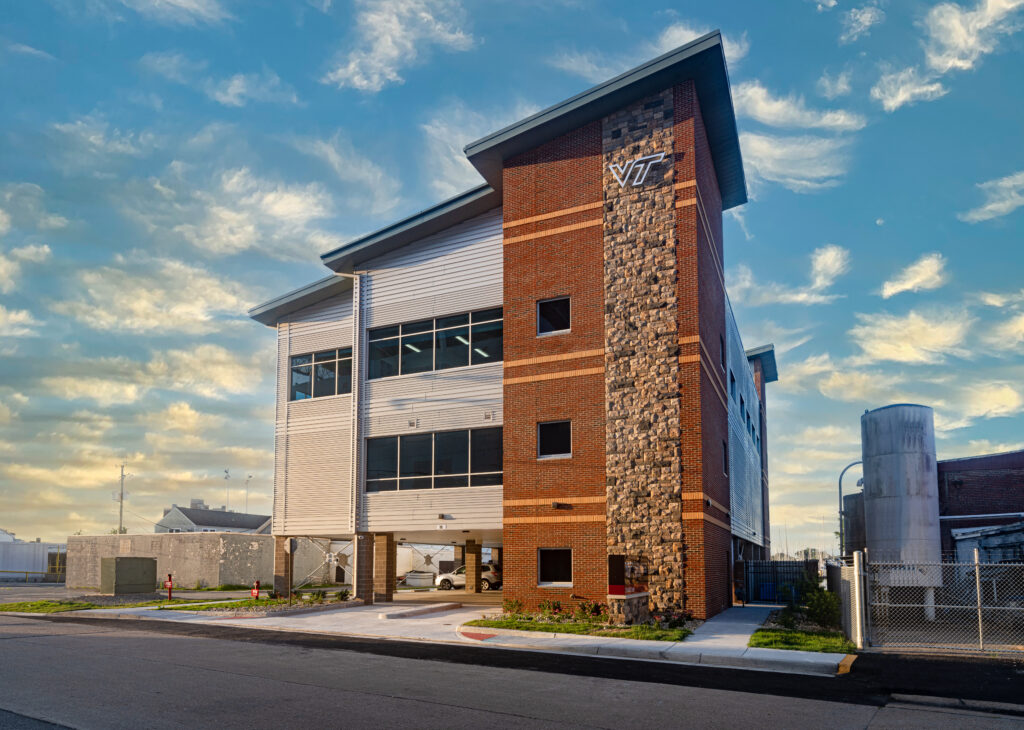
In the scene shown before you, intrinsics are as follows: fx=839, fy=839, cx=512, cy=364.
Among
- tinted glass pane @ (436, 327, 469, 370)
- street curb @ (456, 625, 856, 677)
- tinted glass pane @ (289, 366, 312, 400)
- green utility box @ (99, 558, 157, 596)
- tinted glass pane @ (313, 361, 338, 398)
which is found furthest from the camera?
green utility box @ (99, 558, 157, 596)

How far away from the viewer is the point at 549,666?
1627 cm

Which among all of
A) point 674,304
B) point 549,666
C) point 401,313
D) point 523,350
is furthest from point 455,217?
point 549,666

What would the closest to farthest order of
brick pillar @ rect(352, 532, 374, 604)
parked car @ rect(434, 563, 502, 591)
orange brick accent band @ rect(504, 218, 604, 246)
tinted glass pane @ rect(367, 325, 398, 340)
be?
orange brick accent band @ rect(504, 218, 604, 246)
brick pillar @ rect(352, 532, 374, 604)
tinted glass pane @ rect(367, 325, 398, 340)
parked car @ rect(434, 563, 502, 591)

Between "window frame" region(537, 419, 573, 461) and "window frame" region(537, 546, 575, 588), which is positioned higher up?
"window frame" region(537, 419, 573, 461)

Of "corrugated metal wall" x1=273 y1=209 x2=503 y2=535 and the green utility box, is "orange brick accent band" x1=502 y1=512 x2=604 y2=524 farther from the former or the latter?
the green utility box

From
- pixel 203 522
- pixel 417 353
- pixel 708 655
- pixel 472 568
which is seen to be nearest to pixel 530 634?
pixel 708 655

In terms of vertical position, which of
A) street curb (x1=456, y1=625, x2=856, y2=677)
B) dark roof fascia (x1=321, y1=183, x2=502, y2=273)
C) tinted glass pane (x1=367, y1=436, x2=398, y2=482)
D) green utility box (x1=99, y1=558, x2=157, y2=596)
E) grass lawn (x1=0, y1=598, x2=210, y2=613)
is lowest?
grass lawn (x1=0, y1=598, x2=210, y2=613)

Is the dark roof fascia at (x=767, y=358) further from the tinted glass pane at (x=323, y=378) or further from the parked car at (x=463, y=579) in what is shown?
the tinted glass pane at (x=323, y=378)

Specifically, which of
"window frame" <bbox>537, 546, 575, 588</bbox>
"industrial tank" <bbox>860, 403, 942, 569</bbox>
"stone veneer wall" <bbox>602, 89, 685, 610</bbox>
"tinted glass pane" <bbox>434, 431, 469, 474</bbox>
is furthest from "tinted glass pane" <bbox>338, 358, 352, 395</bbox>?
"industrial tank" <bbox>860, 403, 942, 569</bbox>

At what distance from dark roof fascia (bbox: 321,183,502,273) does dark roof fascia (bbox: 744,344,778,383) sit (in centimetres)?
3044

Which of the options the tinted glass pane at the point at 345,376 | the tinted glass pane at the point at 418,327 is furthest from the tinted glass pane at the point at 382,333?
the tinted glass pane at the point at 345,376

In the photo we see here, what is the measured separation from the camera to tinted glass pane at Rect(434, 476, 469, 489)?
96.9 feet

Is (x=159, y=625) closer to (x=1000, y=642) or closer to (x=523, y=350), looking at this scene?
(x=523, y=350)

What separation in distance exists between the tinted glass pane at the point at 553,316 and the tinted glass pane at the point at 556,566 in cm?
701
